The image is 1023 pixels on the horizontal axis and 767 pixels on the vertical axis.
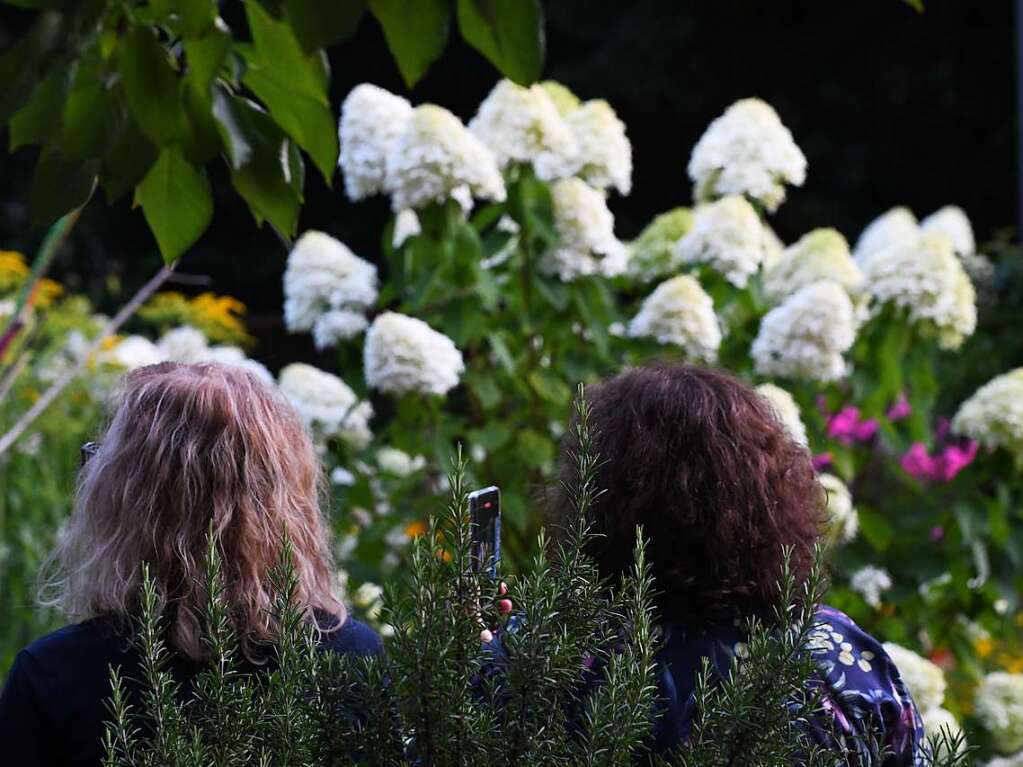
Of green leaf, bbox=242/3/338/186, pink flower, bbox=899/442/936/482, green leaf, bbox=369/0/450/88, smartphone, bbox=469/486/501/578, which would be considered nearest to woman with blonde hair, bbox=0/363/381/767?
smartphone, bbox=469/486/501/578

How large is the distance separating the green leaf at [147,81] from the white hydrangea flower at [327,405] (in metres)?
2.18

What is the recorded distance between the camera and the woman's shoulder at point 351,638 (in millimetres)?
1740

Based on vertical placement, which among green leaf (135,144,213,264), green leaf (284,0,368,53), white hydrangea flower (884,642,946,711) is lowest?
white hydrangea flower (884,642,946,711)

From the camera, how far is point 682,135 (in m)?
13.6

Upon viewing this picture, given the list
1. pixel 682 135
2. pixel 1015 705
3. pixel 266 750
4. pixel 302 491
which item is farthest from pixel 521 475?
pixel 682 135

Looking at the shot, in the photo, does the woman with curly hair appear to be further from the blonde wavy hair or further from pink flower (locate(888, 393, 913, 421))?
pink flower (locate(888, 393, 913, 421))

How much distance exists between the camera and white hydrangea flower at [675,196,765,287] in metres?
3.39

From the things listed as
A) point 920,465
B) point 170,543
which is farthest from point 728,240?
point 170,543

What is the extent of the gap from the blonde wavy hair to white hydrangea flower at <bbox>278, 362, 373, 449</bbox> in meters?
1.68

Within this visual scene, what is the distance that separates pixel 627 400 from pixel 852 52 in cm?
1250

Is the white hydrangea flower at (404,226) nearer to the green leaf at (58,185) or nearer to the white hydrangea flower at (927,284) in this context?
the white hydrangea flower at (927,284)

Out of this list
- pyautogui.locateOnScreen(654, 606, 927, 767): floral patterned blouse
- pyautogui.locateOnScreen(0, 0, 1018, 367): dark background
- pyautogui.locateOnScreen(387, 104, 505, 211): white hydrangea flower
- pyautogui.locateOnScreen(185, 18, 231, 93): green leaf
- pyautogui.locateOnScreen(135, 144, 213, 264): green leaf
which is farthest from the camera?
pyautogui.locateOnScreen(0, 0, 1018, 367): dark background

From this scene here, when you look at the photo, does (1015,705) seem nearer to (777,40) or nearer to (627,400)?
(627,400)

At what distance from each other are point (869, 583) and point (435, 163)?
1.45m
